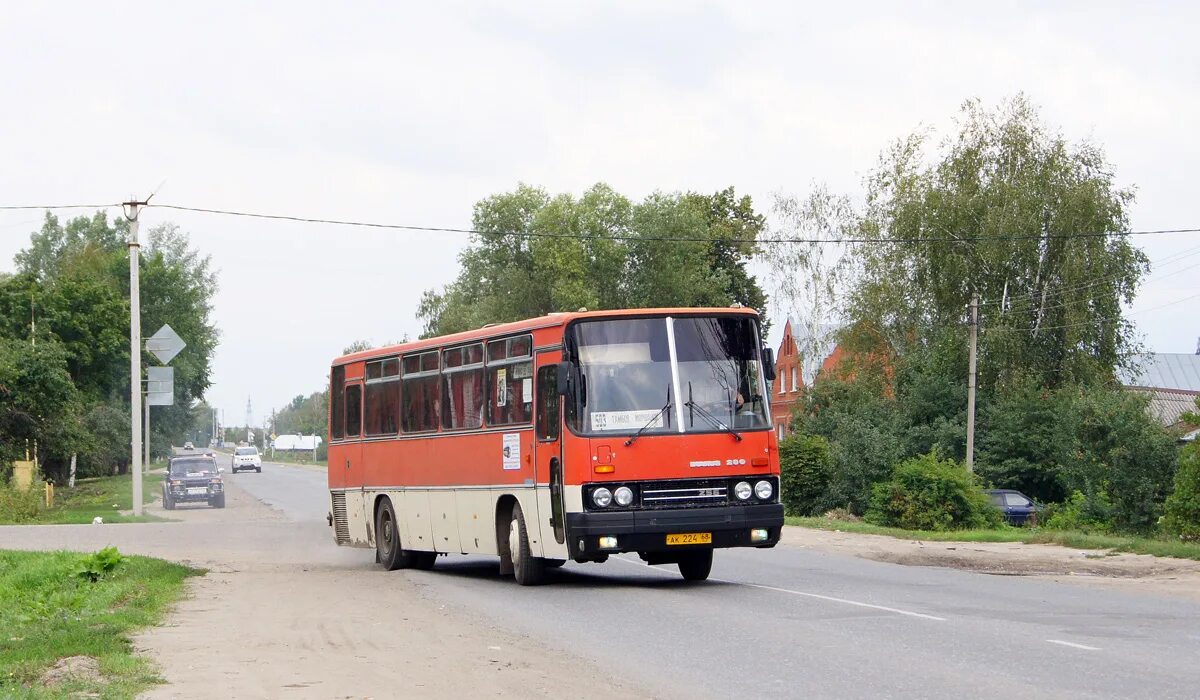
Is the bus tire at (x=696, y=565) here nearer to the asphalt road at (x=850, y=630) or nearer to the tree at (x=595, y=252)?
Result: the asphalt road at (x=850, y=630)

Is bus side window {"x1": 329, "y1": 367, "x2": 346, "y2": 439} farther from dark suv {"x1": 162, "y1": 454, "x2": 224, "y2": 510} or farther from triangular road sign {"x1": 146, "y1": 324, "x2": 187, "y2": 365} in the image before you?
dark suv {"x1": 162, "y1": 454, "x2": 224, "y2": 510}

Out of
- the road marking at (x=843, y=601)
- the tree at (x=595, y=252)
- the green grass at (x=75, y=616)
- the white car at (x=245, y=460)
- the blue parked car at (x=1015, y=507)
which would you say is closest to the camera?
the green grass at (x=75, y=616)

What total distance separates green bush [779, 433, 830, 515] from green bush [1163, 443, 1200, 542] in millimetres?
16027

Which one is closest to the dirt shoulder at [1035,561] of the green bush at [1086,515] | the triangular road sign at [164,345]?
the green bush at [1086,515]

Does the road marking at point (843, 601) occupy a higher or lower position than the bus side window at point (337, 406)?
lower

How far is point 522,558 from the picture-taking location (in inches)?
719

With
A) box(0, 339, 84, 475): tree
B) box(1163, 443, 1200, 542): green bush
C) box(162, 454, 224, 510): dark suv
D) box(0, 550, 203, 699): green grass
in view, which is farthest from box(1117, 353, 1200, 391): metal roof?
box(0, 550, 203, 699): green grass

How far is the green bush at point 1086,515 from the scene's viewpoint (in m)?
38.6

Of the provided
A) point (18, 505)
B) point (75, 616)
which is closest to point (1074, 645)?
point (75, 616)

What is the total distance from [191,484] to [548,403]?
115ft

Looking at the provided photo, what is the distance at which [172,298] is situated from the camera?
3482 inches

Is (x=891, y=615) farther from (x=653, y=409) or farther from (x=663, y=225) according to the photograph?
(x=663, y=225)

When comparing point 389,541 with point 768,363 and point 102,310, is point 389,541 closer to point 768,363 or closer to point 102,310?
point 768,363

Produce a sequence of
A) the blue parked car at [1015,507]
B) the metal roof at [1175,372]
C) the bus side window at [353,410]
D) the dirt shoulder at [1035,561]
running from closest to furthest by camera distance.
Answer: the dirt shoulder at [1035,561], the bus side window at [353,410], the blue parked car at [1015,507], the metal roof at [1175,372]
